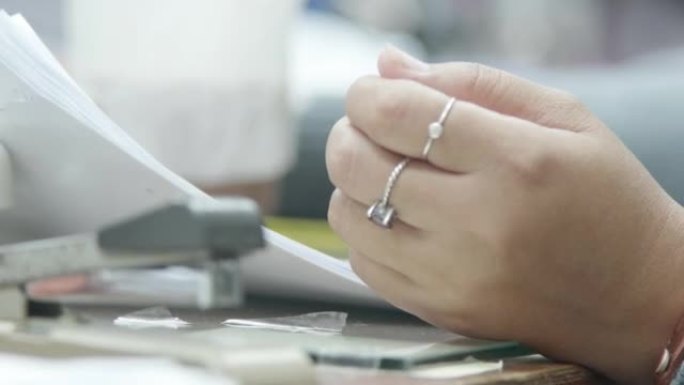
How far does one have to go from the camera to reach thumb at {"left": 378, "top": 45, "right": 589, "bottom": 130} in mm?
667

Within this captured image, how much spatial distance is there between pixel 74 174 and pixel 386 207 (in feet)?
0.52

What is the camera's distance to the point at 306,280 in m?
0.71

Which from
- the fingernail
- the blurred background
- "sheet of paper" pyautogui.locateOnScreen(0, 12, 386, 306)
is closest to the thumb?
the fingernail

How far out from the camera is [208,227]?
478mm

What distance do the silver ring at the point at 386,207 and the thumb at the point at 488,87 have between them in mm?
46

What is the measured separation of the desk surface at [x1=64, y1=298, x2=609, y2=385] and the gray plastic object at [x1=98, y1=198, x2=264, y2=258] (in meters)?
0.06

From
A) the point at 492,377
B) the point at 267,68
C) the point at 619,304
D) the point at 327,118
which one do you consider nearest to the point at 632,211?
the point at 619,304

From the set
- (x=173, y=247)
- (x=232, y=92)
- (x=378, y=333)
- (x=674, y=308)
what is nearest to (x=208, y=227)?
(x=173, y=247)

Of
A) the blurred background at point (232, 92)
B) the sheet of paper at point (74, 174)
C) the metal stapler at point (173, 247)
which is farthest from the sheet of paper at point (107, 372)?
the blurred background at point (232, 92)

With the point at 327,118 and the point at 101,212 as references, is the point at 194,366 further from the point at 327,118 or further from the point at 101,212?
the point at 327,118

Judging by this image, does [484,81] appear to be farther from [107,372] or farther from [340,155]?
[107,372]

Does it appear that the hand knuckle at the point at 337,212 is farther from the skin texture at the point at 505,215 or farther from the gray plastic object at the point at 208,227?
the gray plastic object at the point at 208,227

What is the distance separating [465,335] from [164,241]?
221mm

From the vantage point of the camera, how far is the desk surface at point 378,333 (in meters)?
0.51
